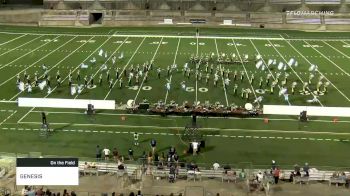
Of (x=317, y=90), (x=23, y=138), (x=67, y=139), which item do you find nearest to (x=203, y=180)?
(x=67, y=139)

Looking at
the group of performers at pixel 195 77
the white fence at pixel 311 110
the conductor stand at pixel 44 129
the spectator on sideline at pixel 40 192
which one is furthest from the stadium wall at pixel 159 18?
the spectator on sideline at pixel 40 192

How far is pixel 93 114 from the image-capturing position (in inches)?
950

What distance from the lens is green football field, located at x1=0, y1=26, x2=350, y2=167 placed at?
67.1ft

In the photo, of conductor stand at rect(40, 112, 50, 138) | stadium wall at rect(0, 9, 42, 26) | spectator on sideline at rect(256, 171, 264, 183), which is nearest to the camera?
spectator on sideline at rect(256, 171, 264, 183)

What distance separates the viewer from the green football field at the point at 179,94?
20438 mm

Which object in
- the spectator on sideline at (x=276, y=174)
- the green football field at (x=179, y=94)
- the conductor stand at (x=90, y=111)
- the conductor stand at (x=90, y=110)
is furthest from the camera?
the conductor stand at (x=90, y=110)

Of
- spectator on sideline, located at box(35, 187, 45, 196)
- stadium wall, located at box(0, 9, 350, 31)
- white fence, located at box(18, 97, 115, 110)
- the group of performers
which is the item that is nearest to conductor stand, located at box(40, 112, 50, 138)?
white fence, located at box(18, 97, 115, 110)

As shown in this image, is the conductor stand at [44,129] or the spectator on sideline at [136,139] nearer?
the spectator on sideline at [136,139]

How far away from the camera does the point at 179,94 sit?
27.5 metres

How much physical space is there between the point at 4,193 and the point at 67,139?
675cm

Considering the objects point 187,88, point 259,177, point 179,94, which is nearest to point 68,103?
point 179,94

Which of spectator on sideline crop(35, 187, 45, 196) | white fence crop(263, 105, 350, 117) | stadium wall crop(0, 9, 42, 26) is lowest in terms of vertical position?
spectator on sideline crop(35, 187, 45, 196)

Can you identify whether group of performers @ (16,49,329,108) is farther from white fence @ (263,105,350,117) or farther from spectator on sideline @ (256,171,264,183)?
spectator on sideline @ (256,171,264,183)

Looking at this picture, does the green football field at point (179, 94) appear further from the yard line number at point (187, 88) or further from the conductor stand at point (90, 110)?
the conductor stand at point (90, 110)
